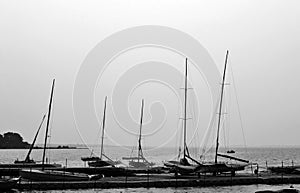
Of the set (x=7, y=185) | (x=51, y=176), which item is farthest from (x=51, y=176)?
(x=7, y=185)

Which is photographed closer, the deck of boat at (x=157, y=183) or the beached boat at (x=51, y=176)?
the deck of boat at (x=157, y=183)

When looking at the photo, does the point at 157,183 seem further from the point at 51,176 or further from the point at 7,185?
the point at 7,185

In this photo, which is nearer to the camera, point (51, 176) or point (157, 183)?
point (157, 183)

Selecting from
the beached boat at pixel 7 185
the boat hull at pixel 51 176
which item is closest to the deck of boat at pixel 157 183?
the beached boat at pixel 7 185

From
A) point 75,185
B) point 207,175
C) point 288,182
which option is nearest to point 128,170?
point 207,175

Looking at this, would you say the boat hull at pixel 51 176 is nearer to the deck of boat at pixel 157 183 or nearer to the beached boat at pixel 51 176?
the beached boat at pixel 51 176

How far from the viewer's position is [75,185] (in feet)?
150

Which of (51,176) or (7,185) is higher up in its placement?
(51,176)

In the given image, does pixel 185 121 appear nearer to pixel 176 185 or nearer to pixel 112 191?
pixel 176 185

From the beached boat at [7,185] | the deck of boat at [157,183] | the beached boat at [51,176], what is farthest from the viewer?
the beached boat at [51,176]

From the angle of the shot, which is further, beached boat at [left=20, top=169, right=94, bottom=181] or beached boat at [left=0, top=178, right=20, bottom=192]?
beached boat at [left=20, top=169, right=94, bottom=181]

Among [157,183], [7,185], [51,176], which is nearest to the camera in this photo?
[7,185]

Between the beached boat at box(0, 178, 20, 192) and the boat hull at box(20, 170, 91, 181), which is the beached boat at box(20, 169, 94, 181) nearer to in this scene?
the boat hull at box(20, 170, 91, 181)

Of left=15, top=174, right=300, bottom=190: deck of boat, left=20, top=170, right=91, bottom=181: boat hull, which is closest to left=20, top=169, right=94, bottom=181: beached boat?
left=20, top=170, right=91, bottom=181: boat hull
